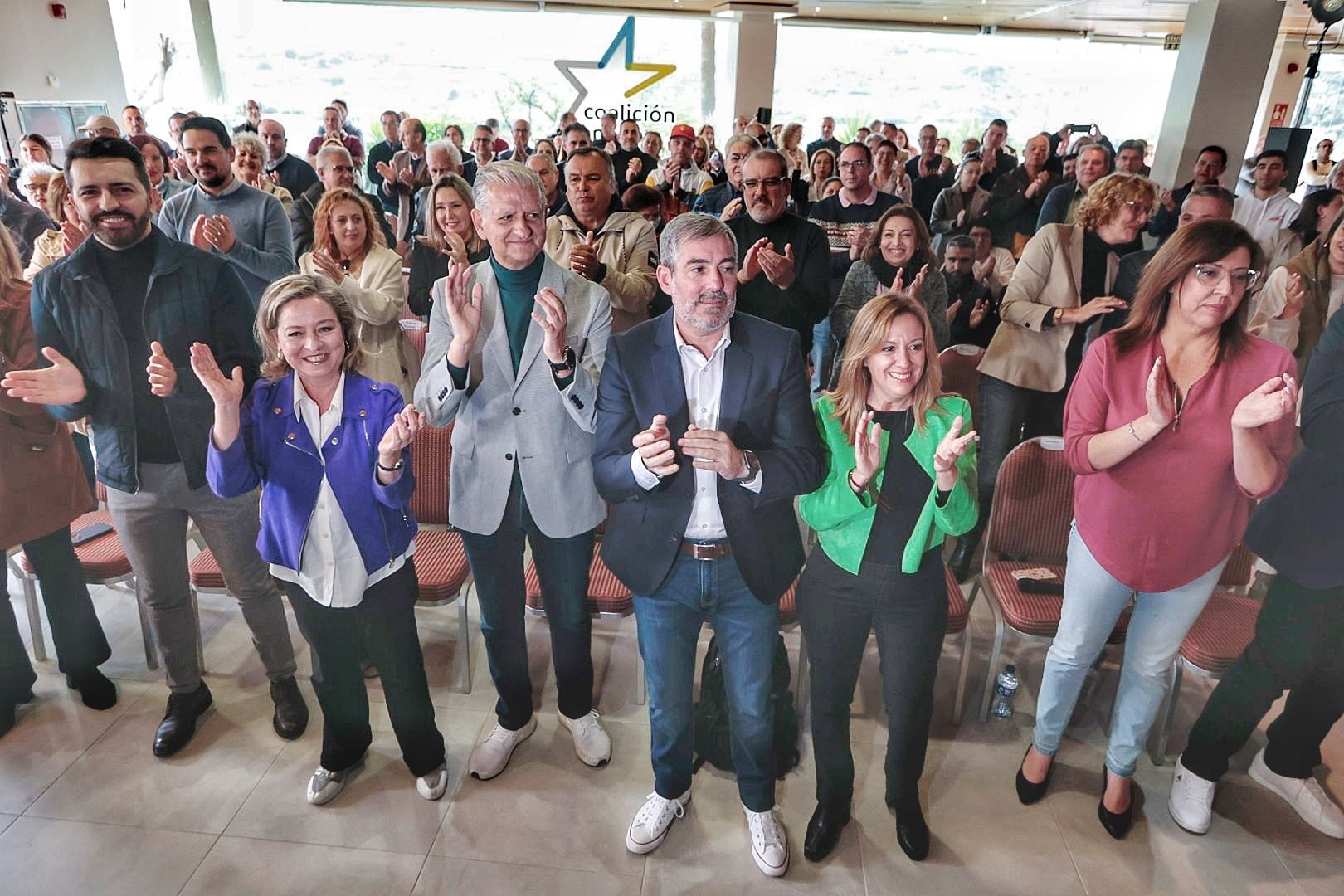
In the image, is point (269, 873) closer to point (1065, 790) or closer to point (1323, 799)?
point (1065, 790)

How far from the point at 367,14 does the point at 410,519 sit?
13153mm

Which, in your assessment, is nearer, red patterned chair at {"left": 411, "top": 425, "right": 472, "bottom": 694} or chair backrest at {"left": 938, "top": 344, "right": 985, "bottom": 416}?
red patterned chair at {"left": 411, "top": 425, "right": 472, "bottom": 694}

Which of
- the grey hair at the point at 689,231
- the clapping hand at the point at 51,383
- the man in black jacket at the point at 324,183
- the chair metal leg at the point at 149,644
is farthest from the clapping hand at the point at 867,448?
the man in black jacket at the point at 324,183

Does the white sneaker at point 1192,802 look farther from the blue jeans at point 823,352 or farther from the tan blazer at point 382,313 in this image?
the tan blazer at point 382,313

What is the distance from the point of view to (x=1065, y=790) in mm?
2494

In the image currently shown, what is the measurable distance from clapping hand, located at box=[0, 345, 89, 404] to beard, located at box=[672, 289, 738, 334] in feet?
5.53

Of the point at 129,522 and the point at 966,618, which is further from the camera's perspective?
the point at 966,618

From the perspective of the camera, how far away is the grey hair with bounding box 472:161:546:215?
6.41 feet

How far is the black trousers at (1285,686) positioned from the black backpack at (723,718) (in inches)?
47.1

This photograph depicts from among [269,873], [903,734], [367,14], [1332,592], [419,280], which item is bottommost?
[269,873]

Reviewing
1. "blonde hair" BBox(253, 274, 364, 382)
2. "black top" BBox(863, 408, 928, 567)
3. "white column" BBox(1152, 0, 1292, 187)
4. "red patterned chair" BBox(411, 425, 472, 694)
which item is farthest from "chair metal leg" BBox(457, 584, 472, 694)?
"white column" BBox(1152, 0, 1292, 187)

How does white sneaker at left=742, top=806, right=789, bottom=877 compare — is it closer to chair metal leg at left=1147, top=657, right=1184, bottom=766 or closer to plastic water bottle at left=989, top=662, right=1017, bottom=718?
plastic water bottle at left=989, top=662, right=1017, bottom=718

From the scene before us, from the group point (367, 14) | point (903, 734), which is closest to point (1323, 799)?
point (903, 734)

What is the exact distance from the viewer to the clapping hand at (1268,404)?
Result: 1.74 m
